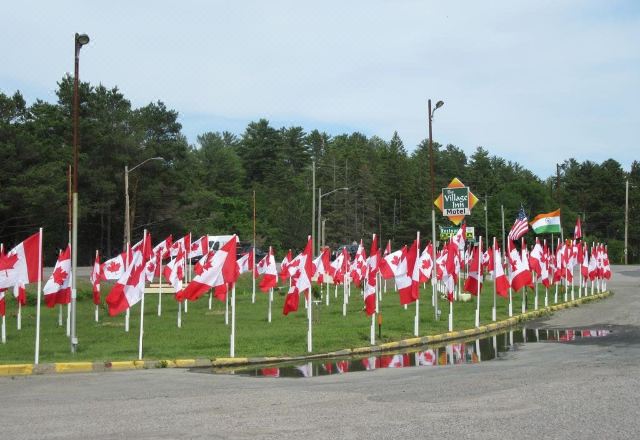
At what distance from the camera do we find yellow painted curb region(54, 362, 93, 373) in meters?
15.3

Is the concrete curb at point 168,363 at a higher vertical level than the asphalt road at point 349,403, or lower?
lower

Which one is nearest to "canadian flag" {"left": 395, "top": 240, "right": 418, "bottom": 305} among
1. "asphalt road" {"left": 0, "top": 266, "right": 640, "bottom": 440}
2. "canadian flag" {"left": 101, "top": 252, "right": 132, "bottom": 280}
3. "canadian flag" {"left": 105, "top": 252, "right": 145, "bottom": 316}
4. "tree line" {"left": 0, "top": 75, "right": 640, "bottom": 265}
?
"asphalt road" {"left": 0, "top": 266, "right": 640, "bottom": 440}

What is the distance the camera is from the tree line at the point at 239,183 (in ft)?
179

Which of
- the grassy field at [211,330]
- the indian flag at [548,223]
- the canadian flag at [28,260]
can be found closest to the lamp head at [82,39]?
the canadian flag at [28,260]

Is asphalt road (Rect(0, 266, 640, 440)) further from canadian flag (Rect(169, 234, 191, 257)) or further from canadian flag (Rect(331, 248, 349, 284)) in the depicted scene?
canadian flag (Rect(331, 248, 349, 284))

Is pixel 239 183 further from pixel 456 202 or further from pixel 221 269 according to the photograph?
pixel 221 269

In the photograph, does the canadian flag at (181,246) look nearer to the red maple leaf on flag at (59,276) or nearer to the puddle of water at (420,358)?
the red maple leaf on flag at (59,276)

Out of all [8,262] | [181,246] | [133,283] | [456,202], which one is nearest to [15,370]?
[8,262]

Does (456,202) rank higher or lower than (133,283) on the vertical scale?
higher

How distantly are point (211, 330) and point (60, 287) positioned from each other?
4663 millimetres

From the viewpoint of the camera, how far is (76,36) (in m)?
18.3

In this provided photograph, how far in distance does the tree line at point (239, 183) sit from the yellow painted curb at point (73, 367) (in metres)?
37.6

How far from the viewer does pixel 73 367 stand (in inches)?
604

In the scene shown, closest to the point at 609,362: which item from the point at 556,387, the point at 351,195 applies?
the point at 556,387
